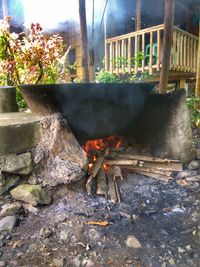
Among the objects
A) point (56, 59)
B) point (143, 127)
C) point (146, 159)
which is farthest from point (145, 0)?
point (146, 159)

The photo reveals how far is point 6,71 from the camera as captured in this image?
4.08 m

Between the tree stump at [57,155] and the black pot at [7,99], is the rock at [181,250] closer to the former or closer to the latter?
the tree stump at [57,155]

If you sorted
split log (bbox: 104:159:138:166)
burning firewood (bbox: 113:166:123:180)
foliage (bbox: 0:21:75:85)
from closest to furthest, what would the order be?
burning firewood (bbox: 113:166:123:180) → split log (bbox: 104:159:138:166) → foliage (bbox: 0:21:75:85)

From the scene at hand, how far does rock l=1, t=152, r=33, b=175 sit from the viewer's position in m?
2.28

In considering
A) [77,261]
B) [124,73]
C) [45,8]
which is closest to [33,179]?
[77,261]

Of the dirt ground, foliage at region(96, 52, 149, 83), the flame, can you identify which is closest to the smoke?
foliage at region(96, 52, 149, 83)

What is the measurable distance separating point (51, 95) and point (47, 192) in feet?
3.24

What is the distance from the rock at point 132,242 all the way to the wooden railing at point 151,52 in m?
4.21

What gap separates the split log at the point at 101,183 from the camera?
8.30 ft

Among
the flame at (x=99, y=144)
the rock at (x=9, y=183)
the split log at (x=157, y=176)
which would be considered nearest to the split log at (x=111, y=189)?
the flame at (x=99, y=144)

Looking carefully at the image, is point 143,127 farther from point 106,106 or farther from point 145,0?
point 145,0

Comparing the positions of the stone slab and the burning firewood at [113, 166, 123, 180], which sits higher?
the stone slab

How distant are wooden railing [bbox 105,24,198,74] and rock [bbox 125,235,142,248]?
166 inches

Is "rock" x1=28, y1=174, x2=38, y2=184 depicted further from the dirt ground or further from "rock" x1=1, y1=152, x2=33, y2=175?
the dirt ground
